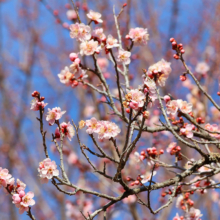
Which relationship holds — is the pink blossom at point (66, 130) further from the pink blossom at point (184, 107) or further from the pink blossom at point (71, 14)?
the pink blossom at point (71, 14)

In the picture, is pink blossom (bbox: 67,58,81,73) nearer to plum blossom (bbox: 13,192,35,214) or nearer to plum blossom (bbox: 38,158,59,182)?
plum blossom (bbox: 38,158,59,182)

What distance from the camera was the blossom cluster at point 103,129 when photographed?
1.74 meters

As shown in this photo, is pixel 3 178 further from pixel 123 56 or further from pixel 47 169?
pixel 123 56

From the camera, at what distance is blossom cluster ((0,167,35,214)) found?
5.53 feet

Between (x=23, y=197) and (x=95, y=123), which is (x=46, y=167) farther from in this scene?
(x=95, y=123)

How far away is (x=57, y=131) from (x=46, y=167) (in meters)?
0.30

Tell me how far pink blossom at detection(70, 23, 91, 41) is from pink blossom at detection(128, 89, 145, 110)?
80 cm

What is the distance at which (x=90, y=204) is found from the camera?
4434 mm

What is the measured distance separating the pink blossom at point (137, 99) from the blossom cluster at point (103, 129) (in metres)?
0.22

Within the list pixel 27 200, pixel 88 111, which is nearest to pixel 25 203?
pixel 27 200

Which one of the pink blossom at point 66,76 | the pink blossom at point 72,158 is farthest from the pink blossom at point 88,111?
the pink blossom at point 66,76

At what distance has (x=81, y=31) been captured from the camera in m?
2.20

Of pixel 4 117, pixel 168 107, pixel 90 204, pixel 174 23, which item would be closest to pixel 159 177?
pixel 90 204

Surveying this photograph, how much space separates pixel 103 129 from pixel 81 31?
0.91m
